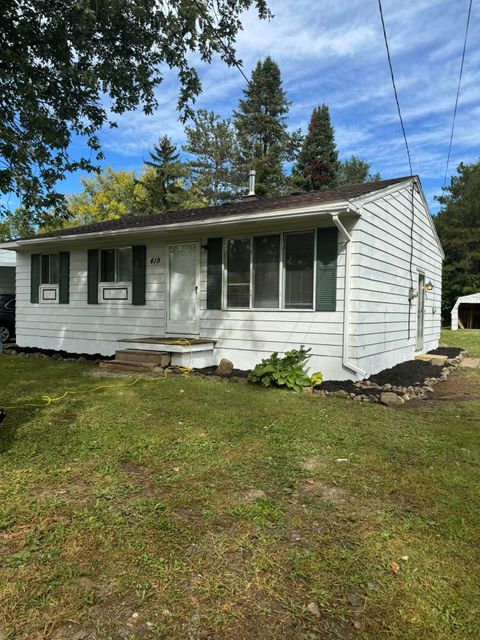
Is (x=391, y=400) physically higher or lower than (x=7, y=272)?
lower

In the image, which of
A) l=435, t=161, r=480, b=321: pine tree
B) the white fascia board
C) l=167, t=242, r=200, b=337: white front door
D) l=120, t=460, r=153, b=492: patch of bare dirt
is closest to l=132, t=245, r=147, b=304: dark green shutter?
the white fascia board

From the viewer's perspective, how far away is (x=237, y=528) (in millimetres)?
2475

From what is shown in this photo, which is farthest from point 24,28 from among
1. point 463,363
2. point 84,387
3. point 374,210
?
point 463,363

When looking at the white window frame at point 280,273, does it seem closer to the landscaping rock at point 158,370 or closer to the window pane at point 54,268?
the landscaping rock at point 158,370

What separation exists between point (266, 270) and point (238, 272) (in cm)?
62

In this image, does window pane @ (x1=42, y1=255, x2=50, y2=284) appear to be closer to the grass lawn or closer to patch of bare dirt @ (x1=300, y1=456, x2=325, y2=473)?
the grass lawn

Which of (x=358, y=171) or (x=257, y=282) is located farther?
(x=358, y=171)

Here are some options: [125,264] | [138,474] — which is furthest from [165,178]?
[138,474]

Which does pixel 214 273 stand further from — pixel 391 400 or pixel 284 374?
pixel 391 400

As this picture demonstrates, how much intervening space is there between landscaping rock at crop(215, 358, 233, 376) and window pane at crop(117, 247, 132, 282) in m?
3.12

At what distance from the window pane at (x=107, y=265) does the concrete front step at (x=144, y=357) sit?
2256mm

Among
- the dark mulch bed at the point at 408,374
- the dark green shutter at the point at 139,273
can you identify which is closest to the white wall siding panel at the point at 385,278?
the dark mulch bed at the point at 408,374

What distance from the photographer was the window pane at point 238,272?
7906mm

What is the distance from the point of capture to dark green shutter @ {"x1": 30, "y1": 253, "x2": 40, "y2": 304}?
11250 mm
